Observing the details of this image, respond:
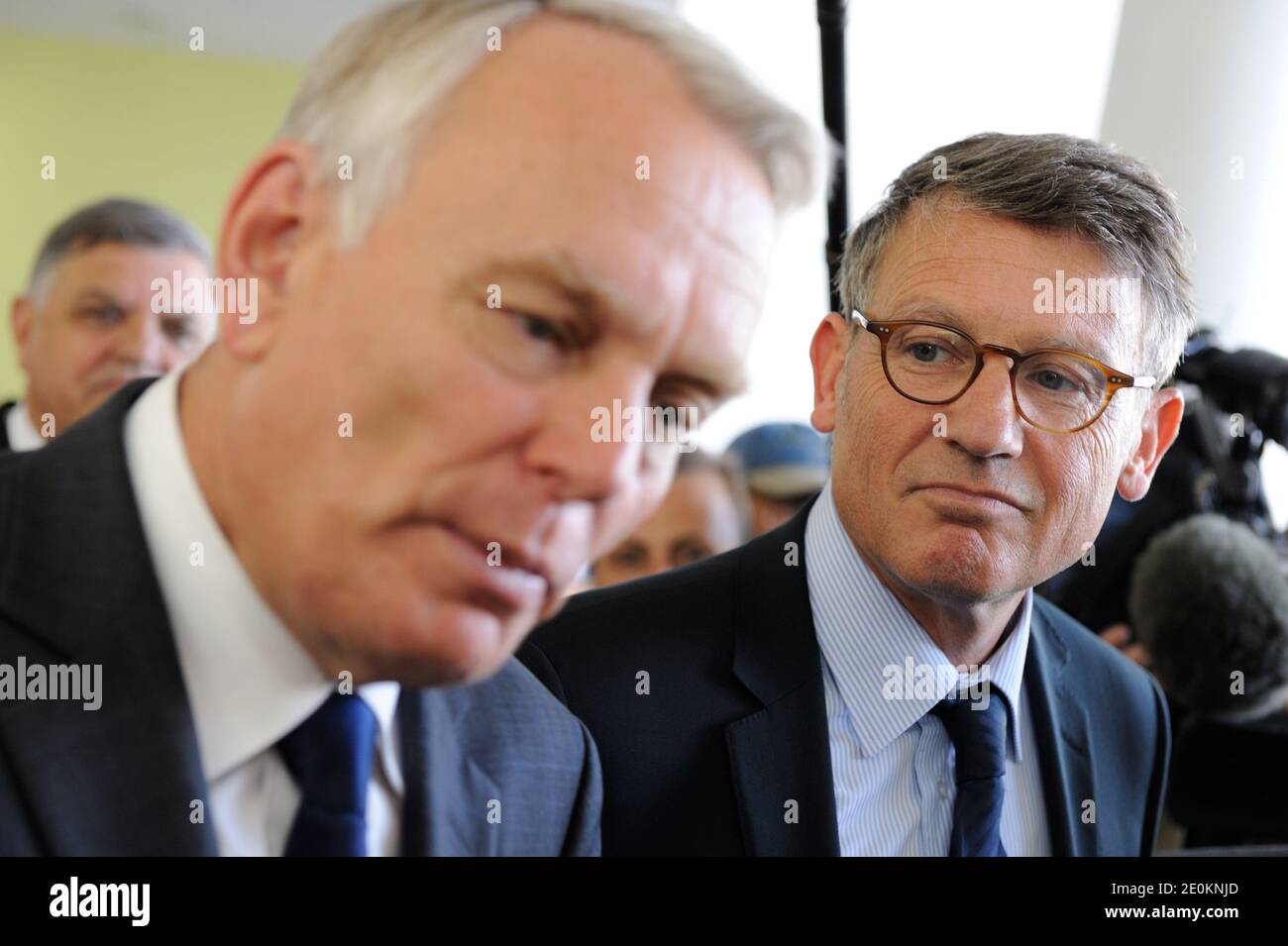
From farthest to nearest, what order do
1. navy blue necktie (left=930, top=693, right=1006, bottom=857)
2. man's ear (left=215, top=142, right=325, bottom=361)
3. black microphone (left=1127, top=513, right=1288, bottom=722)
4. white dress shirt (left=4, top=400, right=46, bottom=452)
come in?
black microphone (left=1127, top=513, right=1288, bottom=722) < navy blue necktie (left=930, top=693, right=1006, bottom=857) < white dress shirt (left=4, top=400, right=46, bottom=452) < man's ear (left=215, top=142, right=325, bottom=361)

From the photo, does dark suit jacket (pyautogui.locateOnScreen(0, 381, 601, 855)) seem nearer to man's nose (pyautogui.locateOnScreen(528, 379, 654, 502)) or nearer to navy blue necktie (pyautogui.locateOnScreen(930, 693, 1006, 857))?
man's nose (pyautogui.locateOnScreen(528, 379, 654, 502))

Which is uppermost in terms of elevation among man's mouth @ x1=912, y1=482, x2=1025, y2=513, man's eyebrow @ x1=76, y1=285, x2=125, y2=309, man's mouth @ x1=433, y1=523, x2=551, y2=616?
man's eyebrow @ x1=76, y1=285, x2=125, y2=309

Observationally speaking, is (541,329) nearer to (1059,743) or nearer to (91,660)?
(91,660)

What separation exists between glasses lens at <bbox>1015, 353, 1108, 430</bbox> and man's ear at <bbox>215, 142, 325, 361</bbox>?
490 millimetres

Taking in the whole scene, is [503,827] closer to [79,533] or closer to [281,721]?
[281,721]

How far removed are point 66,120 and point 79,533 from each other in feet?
1.29

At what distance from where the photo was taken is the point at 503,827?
0.78m

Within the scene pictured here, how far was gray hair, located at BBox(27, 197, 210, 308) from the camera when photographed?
91 cm

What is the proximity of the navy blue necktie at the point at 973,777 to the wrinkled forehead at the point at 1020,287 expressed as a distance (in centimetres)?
27

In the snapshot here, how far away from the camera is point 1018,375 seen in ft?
2.89

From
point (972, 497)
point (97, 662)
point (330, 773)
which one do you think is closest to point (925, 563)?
point (972, 497)

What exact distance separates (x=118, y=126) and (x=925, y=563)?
66 cm

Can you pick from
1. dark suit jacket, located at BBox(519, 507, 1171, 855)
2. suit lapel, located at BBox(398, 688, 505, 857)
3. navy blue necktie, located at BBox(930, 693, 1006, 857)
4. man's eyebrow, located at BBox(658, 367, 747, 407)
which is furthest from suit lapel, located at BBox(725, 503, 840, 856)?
man's eyebrow, located at BBox(658, 367, 747, 407)

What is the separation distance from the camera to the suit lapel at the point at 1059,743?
99cm
